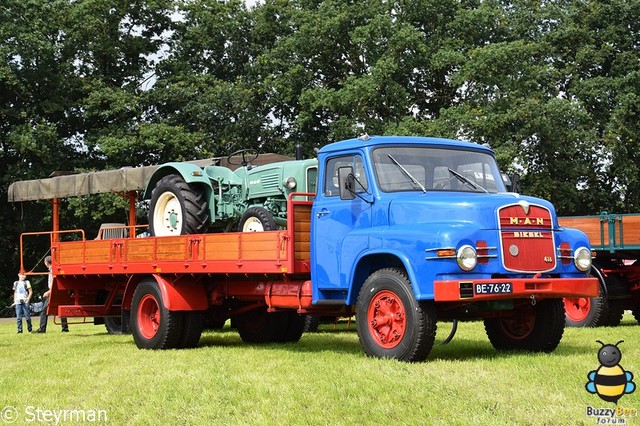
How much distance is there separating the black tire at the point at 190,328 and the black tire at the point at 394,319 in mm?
3566

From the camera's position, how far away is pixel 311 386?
27.4ft

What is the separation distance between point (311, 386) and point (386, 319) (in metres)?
1.78

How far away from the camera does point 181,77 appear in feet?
112

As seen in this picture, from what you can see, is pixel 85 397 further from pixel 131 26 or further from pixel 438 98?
pixel 131 26

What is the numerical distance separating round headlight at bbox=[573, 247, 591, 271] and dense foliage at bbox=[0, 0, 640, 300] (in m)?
18.4

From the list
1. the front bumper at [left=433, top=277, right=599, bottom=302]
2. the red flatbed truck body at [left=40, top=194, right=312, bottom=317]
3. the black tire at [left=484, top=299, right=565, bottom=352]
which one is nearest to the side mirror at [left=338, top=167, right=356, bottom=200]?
the red flatbed truck body at [left=40, top=194, right=312, bottom=317]

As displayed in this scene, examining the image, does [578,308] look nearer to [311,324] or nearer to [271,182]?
[311,324]

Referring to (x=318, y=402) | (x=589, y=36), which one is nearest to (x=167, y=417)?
(x=318, y=402)

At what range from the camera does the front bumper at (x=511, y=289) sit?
918cm

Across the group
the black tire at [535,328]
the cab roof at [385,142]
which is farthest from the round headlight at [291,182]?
the black tire at [535,328]

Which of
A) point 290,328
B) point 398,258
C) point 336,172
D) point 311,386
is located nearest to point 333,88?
point 290,328

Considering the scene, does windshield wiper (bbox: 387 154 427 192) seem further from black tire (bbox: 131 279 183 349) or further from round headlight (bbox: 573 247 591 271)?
black tire (bbox: 131 279 183 349)

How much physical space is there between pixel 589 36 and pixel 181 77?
14401 mm

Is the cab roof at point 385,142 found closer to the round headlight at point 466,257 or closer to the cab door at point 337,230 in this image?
the cab door at point 337,230
